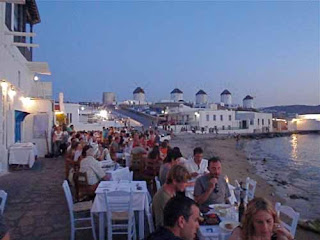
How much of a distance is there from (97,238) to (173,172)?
209cm

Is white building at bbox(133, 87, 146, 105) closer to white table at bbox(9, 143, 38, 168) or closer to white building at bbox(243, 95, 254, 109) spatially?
white building at bbox(243, 95, 254, 109)

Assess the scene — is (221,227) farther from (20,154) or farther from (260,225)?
(20,154)

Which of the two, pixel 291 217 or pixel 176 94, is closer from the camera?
pixel 291 217

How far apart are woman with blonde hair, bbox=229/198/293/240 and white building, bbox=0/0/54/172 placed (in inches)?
319

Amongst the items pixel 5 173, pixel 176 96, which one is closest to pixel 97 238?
pixel 5 173

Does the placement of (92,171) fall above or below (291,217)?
above

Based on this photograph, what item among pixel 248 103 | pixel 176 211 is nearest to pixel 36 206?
pixel 176 211

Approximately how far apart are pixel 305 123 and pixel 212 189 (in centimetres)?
9727

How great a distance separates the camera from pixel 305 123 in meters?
92.6

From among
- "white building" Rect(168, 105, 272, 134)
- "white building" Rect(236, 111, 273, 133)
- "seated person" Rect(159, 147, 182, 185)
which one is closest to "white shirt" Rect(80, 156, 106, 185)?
"seated person" Rect(159, 147, 182, 185)

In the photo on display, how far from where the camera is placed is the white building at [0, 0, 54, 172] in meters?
10.8

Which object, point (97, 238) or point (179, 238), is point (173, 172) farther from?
point (97, 238)

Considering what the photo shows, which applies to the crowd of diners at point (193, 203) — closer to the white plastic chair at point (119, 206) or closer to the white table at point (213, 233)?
the white table at point (213, 233)

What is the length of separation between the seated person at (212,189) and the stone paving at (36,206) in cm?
199
